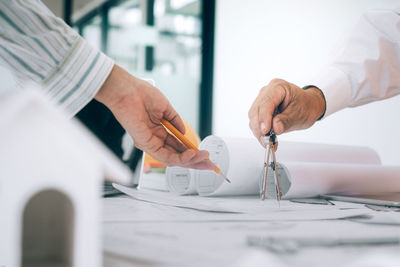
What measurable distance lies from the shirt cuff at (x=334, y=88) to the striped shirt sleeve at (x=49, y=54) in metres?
Answer: 0.65

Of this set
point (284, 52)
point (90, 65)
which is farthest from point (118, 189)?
point (284, 52)

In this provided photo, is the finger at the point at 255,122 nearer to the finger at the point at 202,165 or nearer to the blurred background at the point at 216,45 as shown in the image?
the finger at the point at 202,165

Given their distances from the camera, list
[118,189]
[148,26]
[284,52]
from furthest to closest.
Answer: [148,26] → [284,52] → [118,189]

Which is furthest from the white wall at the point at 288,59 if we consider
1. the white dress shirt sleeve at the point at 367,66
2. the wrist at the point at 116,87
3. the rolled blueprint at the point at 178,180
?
the wrist at the point at 116,87

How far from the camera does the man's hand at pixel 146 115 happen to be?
25.9 inches

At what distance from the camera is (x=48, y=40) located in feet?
1.87

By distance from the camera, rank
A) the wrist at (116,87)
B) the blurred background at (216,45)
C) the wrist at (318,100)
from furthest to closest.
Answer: the blurred background at (216,45) → the wrist at (318,100) → the wrist at (116,87)

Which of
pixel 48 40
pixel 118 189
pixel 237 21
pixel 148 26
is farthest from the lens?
pixel 148 26

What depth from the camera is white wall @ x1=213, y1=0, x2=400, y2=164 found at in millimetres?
1400

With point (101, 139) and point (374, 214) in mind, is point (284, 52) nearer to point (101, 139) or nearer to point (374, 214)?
point (101, 139)

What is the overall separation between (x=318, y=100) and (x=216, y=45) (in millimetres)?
2039

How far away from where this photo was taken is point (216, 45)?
294cm

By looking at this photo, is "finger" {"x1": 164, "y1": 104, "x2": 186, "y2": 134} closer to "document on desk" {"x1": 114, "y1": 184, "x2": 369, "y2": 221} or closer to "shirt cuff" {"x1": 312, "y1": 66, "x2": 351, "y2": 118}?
"document on desk" {"x1": 114, "y1": 184, "x2": 369, "y2": 221}

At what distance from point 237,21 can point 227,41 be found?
18cm
